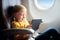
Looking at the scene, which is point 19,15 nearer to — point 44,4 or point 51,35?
point 51,35

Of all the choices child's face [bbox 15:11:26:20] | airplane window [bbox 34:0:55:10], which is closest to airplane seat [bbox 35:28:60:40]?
child's face [bbox 15:11:26:20]

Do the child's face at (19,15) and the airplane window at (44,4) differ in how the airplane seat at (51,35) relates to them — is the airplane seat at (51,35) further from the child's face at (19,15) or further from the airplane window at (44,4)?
the airplane window at (44,4)

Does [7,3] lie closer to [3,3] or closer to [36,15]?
[3,3]

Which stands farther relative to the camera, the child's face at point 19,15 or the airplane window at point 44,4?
the airplane window at point 44,4

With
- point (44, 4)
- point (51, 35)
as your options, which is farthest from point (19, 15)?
point (44, 4)

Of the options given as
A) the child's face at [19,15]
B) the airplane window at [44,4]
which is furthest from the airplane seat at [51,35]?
the airplane window at [44,4]

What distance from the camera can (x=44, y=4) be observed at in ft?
8.75

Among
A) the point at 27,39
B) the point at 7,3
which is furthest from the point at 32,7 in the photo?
the point at 27,39

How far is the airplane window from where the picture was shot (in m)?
2.60

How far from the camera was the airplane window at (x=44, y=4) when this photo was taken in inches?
102

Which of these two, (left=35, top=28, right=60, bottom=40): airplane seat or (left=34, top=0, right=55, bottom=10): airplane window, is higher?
(left=34, top=0, right=55, bottom=10): airplane window

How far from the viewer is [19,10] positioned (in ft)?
5.09

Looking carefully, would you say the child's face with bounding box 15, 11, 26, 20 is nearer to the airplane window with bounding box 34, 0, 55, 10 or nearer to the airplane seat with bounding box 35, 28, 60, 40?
the airplane seat with bounding box 35, 28, 60, 40

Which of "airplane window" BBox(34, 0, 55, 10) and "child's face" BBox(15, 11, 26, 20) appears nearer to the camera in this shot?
"child's face" BBox(15, 11, 26, 20)
